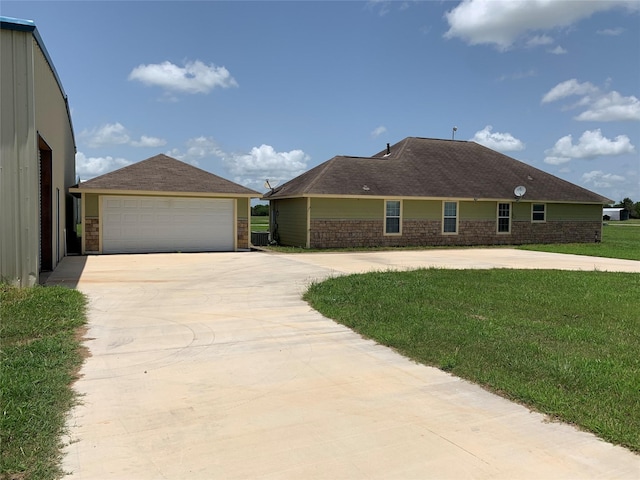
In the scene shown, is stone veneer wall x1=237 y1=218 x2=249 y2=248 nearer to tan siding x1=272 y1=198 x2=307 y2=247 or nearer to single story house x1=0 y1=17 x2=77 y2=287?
tan siding x1=272 y1=198 x2=307 y2=247

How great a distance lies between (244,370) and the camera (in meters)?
5.18

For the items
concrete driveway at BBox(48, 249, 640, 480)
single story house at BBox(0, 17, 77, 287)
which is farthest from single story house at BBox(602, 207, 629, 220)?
single story house at BBox(0, 17, 77, 287)

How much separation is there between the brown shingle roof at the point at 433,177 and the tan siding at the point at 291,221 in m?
0.53

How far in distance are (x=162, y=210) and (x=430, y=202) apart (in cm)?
1219

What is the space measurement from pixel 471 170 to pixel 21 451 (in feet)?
86.1

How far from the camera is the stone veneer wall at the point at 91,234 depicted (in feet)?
Answer: 59.1

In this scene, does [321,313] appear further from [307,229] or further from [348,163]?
[348,163]

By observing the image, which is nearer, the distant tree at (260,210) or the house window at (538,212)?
the house window at (538,212)

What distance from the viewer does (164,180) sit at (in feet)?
63.8

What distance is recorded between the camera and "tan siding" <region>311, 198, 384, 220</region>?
21562mm

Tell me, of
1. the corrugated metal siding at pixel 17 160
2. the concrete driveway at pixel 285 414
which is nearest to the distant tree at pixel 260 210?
the corrugated metal siding at pixel 17 160

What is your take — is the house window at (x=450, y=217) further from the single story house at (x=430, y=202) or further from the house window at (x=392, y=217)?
the house window at (x=392, y=217)

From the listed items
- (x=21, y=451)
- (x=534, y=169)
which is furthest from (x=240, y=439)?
(x=534, y=169)

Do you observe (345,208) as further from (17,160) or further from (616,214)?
(616,214)
